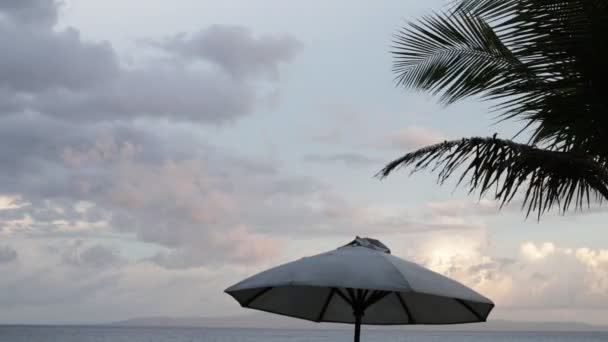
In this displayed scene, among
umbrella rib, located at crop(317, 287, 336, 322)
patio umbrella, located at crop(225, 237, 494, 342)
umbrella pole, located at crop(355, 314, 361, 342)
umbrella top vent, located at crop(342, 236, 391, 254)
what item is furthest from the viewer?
umbrella rib, located at crop(317, 287, 336, 322)

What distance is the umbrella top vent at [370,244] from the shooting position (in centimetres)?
645

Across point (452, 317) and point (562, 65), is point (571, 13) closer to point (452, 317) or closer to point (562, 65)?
point (562, 65)

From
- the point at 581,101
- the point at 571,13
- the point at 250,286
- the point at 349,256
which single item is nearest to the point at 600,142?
the point at 581,101

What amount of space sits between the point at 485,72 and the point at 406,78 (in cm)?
100

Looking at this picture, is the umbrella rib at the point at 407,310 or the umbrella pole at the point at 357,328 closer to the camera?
the umbrella pole at the point at 357,328

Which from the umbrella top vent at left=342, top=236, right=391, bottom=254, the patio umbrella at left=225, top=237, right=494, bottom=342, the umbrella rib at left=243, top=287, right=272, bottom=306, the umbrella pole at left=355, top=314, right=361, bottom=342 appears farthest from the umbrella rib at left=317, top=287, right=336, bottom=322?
the umbrella top vent at left=342, top=236, right=391, bottom=254

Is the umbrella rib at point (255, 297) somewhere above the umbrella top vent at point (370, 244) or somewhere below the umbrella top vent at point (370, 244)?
below

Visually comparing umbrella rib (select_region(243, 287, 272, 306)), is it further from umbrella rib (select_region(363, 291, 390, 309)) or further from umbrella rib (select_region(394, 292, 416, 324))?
umbrella rib (select_region(394, 292, 416, 324))

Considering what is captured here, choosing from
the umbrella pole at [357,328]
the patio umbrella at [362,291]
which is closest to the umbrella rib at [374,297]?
the patio umbrella at [362,291]

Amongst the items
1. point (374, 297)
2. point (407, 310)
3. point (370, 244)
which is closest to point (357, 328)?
point (374, 297)

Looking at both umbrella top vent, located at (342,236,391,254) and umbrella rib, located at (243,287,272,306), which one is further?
umbrella rib, located at (243,287,272,306)

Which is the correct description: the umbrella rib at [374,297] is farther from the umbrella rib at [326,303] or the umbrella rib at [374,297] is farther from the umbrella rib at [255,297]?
the umbrella rib at [255,297]

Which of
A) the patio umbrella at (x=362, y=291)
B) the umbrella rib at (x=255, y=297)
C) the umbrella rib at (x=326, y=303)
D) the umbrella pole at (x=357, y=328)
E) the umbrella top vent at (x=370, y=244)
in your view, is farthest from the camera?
the umbrella rib at (x=326, y=303)

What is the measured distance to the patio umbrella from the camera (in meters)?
5.78
